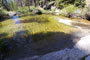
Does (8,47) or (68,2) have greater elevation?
(68,2)

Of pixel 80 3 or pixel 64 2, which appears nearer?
pixel 80 3

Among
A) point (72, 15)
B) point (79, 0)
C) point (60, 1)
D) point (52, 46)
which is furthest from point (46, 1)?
point (52, 46)

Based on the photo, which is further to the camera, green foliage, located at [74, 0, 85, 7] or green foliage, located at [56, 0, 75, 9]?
green foliage, located at [56, 0, 75, 9]

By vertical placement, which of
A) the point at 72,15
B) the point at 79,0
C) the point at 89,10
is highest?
the point at 79,0

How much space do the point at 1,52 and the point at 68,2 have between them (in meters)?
24.8

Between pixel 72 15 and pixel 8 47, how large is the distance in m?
16.1

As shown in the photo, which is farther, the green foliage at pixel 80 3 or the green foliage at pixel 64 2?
the green foliage at pixel 64 2

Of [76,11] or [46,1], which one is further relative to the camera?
[46,1]

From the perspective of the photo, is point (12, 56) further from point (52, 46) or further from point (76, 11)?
point (76, 11)

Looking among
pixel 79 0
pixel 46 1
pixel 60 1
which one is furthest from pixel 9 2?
pixel 79 0

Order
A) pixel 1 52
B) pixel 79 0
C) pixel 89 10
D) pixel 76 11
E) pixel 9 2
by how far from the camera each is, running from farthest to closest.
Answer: pixel 9 2 → pixel 79 0 → pixel 76 11 → pixel 89 10 → pixel 1 52

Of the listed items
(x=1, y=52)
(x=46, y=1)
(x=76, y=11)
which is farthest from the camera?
(x=46, y=1)

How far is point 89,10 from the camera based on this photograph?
45.6ft

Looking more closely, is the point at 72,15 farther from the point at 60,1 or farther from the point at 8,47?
the point at 8,47
